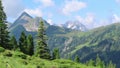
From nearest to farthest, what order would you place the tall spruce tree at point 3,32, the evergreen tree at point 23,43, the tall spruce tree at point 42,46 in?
the tall spruce tree at point 3,32 → the tall spruce tree at point 42,46 → the evergreen tree at point 23,43

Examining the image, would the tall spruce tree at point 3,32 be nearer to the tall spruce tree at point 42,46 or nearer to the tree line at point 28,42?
the tree line at point 28,42

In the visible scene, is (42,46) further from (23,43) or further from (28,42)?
(28,42)

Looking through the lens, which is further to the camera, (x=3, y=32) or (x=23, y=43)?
(x=23, y=43)

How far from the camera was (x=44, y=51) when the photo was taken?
98938mm

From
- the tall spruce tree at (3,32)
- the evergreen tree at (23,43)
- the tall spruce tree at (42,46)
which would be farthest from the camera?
the evergreen tree at (23,43)

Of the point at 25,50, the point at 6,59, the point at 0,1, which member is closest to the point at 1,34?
the point at 0,1

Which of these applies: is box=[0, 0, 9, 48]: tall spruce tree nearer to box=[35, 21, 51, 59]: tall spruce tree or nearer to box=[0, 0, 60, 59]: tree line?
box=[0, 0, 60, 59]: tree line

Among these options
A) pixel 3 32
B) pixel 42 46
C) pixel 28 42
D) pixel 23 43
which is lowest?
pixel 42 46

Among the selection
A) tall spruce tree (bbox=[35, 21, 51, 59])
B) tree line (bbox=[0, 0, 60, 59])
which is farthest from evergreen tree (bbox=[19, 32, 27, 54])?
tall spruce tree (bbox=[35, 21, 51, 59])

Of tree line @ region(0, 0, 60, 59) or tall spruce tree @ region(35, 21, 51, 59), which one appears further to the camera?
tall spruce tree @ region(35, 21, 51, 59)

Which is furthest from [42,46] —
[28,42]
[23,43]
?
[28,42]

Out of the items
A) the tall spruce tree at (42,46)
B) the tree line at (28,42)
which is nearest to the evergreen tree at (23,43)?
the tree line at (28,42)

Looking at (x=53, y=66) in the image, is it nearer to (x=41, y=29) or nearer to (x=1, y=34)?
(x=1, y=34)

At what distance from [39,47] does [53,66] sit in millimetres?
29764
